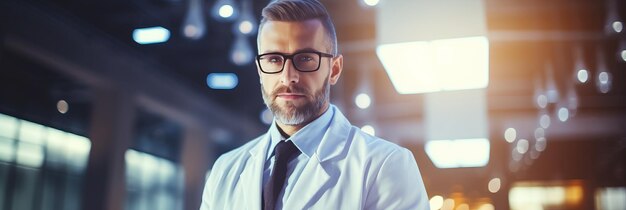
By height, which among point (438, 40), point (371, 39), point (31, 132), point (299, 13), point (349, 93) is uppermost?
point (371, 39)

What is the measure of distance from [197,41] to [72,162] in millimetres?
5099

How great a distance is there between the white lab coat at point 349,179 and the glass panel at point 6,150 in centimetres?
1024

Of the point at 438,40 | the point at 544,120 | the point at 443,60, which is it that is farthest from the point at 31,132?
the point at 544,120

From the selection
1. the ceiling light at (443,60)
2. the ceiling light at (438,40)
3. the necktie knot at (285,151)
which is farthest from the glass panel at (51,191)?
the necktie knot at (285,151)

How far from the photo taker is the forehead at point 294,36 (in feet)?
3.61

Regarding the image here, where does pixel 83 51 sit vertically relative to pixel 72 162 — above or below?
above

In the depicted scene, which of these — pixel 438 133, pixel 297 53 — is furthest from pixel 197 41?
pixel 297 53

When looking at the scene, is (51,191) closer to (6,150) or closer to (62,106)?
(62,106)

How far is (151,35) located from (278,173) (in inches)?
350

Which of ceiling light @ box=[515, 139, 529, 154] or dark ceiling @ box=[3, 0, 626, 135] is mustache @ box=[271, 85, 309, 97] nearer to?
dark ceiling @ box=[3, 0, 626, 135]

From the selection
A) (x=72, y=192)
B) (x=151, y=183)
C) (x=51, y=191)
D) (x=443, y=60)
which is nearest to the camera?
(x=443, y=60)

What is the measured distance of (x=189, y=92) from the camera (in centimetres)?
1283

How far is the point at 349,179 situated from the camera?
1.10 meters

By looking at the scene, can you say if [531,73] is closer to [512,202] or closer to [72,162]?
[512,202]
